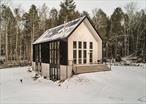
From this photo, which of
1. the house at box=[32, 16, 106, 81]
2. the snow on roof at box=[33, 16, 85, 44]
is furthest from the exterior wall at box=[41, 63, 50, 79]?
the snow on roof at box=[33, 16, 85, 44]

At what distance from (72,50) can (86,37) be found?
247 cm

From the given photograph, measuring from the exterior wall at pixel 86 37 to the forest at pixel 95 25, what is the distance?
20.0 metres

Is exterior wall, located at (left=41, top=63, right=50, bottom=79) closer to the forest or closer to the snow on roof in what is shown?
the snow on roof

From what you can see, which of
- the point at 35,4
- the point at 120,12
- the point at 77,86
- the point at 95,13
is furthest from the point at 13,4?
the point at 77,86

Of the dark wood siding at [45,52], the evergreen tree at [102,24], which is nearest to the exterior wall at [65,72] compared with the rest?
the dark wood siding at [45,52]

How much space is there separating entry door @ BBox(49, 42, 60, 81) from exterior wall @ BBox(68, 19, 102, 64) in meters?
1.68

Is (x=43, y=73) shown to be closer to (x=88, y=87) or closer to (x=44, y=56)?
(x=44, y=56)

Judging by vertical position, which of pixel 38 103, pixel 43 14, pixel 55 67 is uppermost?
pixel 43 14

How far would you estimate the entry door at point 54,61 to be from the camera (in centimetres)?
2214

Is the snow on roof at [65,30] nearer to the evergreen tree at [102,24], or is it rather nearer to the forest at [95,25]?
the forest at [95,25]

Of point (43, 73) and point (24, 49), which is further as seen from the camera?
point (24, 49)

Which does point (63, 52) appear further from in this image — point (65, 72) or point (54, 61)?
point (54, 61)

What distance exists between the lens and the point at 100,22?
47.1 meters

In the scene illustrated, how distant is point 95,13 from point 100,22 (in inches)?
134
